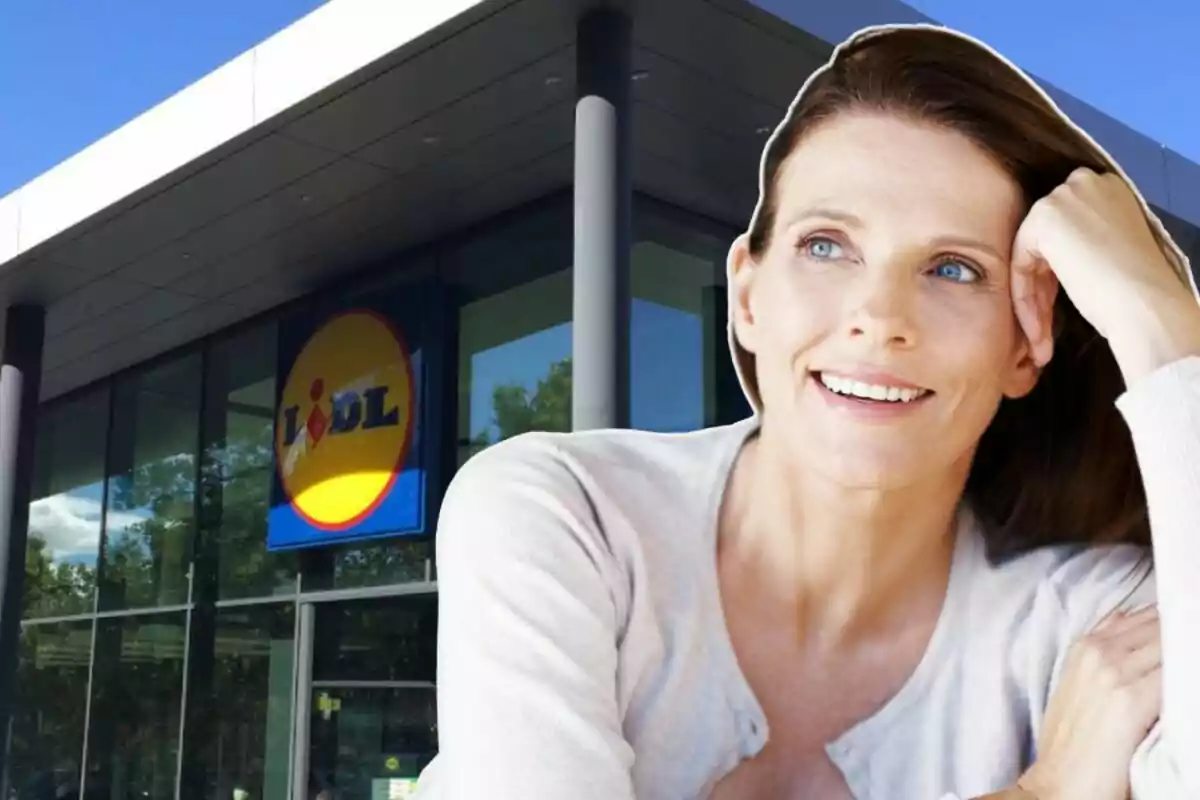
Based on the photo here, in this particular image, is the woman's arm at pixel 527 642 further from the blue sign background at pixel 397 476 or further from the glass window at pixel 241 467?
the glass window at pixel 241 467

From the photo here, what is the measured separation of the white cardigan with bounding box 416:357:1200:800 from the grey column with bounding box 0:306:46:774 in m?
7.95

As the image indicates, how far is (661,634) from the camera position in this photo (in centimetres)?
138

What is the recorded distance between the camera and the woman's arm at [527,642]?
4.15ft

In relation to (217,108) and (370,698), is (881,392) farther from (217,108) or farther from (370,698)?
(370,698)

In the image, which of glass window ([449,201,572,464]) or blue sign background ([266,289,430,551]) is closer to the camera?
glass window ([449,201,572,464])

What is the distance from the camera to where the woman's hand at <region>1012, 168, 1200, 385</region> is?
4.23 ft

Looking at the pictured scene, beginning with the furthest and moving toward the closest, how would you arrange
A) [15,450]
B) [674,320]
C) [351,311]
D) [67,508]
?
1. [67,508]
2. [15,450]
3. [351,311]
4. [674,320]

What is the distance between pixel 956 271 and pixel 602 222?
3.68 metres

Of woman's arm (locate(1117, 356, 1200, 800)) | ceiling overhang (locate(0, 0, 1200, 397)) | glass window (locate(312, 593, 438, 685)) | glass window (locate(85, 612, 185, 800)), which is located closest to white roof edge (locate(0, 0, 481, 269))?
ceiling overhang (locate(0, 0, 1200, 397))

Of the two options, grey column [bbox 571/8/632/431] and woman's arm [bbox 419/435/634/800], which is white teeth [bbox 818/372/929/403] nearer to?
woman's arm [bbox 419/435/634/800]

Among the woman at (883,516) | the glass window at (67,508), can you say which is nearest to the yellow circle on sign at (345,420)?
the glass window at (67,508)

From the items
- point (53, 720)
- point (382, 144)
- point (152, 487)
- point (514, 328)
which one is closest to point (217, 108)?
point (382, 144)

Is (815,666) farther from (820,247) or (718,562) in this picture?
(820,247)

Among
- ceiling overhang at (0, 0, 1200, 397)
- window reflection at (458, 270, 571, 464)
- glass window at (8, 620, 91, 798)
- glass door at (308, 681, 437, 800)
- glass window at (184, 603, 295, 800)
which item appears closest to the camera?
ceiling overhang at (0, 0, 1200, 397)
